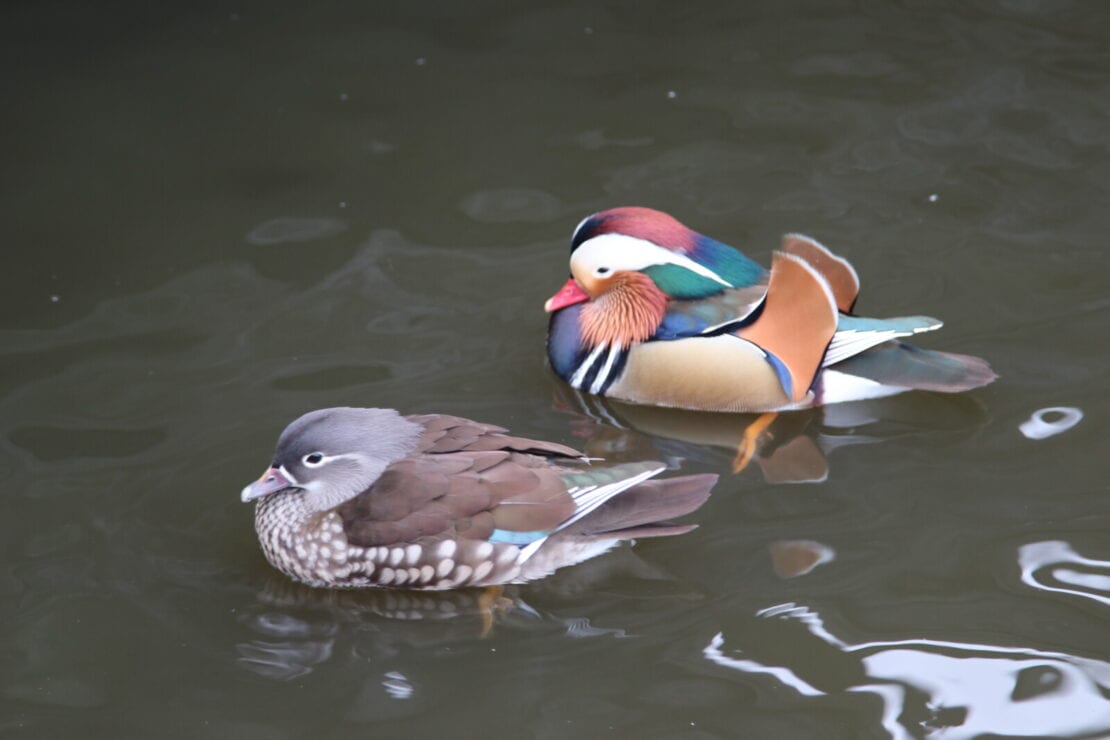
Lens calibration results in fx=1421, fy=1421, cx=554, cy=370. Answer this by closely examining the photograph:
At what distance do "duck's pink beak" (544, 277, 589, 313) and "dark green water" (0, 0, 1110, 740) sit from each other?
0.23 metres

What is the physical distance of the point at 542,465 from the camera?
13.0ft

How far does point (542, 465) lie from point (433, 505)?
0.34 metres

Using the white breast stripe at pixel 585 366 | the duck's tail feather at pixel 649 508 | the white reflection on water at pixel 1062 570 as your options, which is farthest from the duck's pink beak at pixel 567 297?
the white reflection on water at pixel 1062 570

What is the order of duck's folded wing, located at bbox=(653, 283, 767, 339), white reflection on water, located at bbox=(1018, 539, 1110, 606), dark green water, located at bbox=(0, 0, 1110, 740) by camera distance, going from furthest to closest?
duck's folded wing, located at bbox=(653, 283, 767, 339)
white reflection on water, located at bbox=(1018, 539, 1110, 606)
dark green water, located at bbox=(0, 0, 1110, 740)

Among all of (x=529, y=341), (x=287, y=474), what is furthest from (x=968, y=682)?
(x=529, y=341)

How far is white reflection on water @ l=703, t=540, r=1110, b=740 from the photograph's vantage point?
11.1 feet

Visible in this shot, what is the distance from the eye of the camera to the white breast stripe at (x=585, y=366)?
4.83 metres

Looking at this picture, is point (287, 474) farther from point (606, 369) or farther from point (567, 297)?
point (567, 297)

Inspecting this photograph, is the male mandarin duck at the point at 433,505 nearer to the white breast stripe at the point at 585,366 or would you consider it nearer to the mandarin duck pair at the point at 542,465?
the mandarin duck pair at the point at 542,465

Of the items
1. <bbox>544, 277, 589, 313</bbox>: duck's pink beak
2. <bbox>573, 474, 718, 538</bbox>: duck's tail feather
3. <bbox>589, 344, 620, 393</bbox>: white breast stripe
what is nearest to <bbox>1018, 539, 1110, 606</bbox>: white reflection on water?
<bbox>573, 474, 718, 538</bbox>: duck's tail feather

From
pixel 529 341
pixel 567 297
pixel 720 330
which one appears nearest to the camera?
pixel 720 330

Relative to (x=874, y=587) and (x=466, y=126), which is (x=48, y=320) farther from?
(x=874, y=587)

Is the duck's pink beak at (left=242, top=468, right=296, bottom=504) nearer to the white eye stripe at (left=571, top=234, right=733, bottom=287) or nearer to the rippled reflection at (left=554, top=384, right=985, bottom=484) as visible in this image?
the rippled reflection at (left=554, top=384, right=985, bottom=484)

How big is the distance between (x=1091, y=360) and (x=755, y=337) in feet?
3.89
